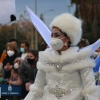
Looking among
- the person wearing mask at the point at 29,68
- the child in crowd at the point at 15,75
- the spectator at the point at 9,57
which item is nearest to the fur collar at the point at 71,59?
the person wearing mask at the point at 29,68

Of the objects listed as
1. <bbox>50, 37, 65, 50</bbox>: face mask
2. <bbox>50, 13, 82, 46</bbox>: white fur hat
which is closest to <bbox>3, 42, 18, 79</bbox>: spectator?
<bbox>50, 13, 82, 46</bbox>: white fur hat

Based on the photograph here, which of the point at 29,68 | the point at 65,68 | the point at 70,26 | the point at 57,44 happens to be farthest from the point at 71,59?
the point at 29,68

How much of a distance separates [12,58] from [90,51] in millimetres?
4942

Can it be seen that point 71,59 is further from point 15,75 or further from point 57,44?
point 15,75

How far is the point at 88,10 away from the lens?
127 feet

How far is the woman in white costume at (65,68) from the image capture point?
5039 mm

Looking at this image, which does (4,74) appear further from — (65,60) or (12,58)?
(65,60)

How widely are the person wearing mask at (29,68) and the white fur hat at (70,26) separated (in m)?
3.80

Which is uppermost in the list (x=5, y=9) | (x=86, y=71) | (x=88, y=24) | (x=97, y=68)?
(x=5, y=9)

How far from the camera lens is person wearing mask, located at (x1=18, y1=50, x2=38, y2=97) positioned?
29.6 ft

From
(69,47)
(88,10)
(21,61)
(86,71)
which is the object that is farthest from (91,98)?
(88,10)

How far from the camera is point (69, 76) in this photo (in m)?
5.06

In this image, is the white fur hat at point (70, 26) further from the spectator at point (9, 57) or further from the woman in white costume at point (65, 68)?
the spectator at point (9, 57)

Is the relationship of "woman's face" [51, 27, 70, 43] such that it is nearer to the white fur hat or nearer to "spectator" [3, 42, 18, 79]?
the white fur hat
